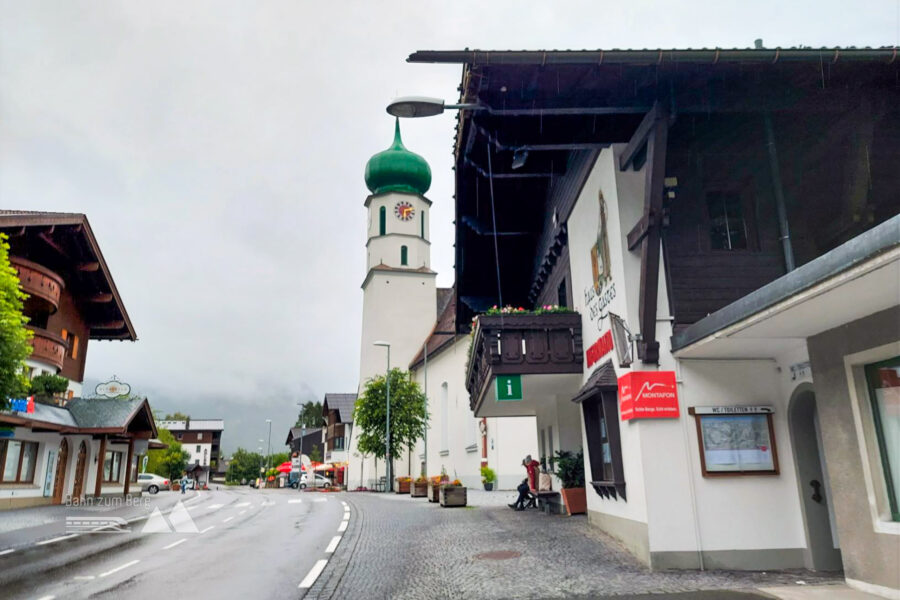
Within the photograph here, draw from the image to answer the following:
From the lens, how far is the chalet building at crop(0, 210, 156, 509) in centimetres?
2503

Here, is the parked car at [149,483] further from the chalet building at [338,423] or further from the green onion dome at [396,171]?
the green onion dome at [396,171]

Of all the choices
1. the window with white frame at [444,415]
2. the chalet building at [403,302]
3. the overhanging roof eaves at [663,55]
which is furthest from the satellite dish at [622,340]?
the window with white frame at [444,415]

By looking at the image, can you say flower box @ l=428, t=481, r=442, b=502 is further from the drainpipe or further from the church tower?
the church tower

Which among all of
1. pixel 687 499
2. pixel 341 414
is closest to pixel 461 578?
pixel 687 499

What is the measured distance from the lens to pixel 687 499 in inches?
390

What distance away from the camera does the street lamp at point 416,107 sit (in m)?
8.80

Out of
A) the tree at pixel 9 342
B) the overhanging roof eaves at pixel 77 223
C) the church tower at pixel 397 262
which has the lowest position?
the tree at pixel 9 342

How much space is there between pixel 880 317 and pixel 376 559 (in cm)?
806

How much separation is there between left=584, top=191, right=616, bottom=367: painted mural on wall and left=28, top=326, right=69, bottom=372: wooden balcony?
2309cm

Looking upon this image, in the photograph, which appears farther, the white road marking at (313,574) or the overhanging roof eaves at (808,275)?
the white road marking at (313,574)

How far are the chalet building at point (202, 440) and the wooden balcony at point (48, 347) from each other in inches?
3794

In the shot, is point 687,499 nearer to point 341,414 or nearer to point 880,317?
point 880,317

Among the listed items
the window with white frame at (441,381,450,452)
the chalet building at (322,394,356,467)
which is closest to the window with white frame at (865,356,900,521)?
the window with white frame at (441,381,450,452)

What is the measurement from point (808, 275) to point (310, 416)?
464 feet
